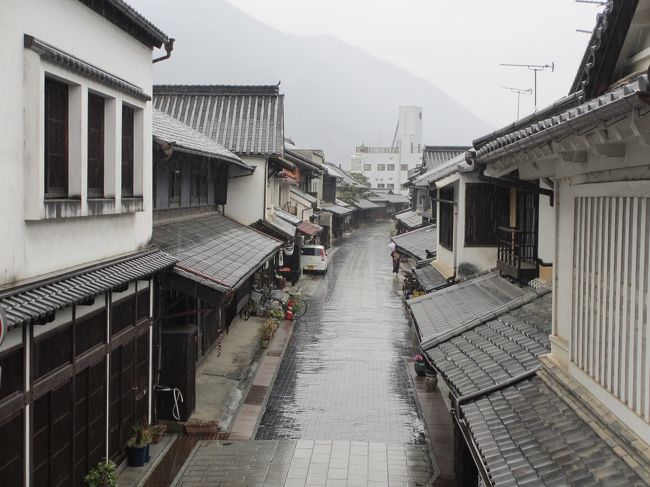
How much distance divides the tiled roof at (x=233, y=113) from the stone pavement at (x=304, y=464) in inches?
713

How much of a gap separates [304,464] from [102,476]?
4.39 m

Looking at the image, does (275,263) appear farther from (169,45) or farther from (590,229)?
(590,229)

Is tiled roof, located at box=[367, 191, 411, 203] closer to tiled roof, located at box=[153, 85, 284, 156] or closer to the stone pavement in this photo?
tiled roof, located at box=[153, 85, 284, 156]

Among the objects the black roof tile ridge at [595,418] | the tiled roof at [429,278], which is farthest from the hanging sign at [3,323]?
the tiled roof at [429,278]

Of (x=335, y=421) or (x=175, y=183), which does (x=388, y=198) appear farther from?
(x=335, y=421)

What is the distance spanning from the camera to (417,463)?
14312 mm

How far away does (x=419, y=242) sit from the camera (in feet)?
98.8

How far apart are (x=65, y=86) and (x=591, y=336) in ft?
25.9

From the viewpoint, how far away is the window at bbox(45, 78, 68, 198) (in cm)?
964

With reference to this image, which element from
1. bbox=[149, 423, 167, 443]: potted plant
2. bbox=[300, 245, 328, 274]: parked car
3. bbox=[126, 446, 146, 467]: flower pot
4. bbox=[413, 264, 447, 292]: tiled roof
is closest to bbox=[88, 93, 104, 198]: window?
bbox=[126, 446, 146, 467]: flower pot

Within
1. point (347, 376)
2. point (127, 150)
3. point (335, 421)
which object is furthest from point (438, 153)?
point (127, 150)

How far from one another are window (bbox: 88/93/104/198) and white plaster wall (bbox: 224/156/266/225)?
61.5ft

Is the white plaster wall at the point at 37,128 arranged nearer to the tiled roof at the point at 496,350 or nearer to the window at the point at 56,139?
the window at the point at 56,139

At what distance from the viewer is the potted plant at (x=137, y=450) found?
13.3 m
